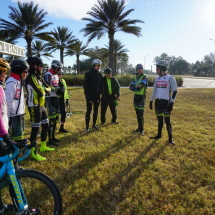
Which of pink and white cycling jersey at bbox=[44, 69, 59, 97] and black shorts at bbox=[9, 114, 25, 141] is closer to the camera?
black shorts at bbox=[9, 114, 25, 141]

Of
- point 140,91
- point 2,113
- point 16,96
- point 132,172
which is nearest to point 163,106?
point 140,91

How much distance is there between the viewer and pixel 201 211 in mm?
2488

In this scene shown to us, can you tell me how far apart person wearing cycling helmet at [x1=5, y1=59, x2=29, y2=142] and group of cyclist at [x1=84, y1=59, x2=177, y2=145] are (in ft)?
9.44

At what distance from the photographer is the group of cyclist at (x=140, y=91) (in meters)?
5.03

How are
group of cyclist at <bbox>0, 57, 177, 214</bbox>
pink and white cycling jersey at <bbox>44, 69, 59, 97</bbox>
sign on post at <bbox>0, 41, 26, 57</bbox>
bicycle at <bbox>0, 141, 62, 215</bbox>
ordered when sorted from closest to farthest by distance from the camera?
bicycle at <bbox>0, 141, 62, 215</bbox>
group of cyclist at <bbox>0, 57, 177, 214</bbox>
pink and white cycling jersey at <bbox>44, 69, 59, 97</bbox>
sign on post at <bbox>0, 41, 26, 57</bbox>

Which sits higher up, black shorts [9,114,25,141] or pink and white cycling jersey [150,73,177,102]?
pink and white cycling jersey [150,73,177,102]

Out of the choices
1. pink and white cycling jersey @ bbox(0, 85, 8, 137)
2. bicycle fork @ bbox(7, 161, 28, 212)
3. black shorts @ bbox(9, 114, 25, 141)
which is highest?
pink and white cycling jersey @ bbox(0, 85, 8, 137)

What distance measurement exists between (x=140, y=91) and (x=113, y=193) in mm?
3661

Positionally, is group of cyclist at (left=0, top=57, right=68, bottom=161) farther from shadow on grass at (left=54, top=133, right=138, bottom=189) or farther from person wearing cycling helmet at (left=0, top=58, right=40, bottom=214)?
shadow on grass at (left=54, top=133, right=138, bottom=189)

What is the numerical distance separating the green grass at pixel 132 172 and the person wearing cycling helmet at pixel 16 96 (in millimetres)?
950

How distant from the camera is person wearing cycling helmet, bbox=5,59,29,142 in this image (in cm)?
305

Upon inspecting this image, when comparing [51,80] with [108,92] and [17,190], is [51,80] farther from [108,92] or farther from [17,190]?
[17,190]

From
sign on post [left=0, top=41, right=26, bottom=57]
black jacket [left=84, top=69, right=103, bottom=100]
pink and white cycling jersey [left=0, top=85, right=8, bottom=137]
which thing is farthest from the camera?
sign on post [left=0, top=41, right=26, bottom=57]

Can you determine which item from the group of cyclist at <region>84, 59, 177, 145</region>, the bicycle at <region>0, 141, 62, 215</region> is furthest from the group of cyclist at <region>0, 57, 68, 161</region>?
the group of cyclist at <region>84, 59, 177, 145</region>
